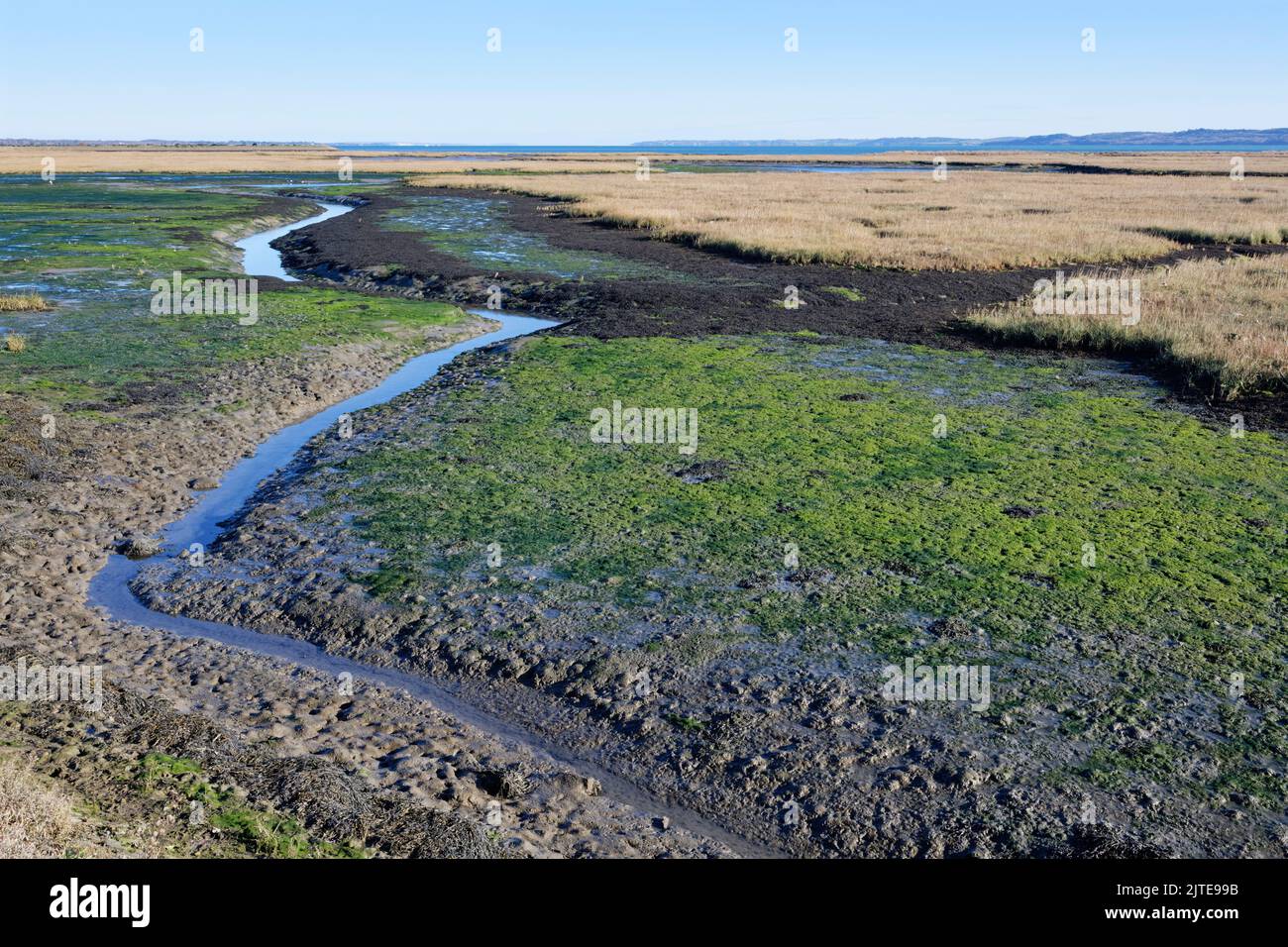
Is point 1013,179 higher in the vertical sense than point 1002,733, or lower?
higher

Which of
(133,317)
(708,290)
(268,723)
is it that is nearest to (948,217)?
(708,290)

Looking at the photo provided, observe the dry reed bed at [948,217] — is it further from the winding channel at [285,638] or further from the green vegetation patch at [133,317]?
the winding channel at [285,638]

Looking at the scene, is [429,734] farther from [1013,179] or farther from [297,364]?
[1013,179]

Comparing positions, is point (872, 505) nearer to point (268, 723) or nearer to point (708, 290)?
point (268, 723)
